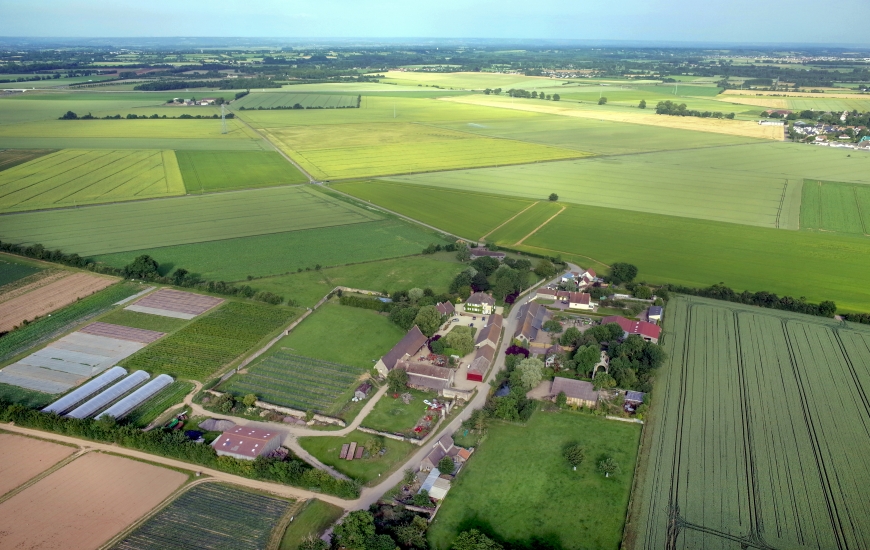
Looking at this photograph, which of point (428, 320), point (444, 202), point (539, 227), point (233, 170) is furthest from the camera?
point (233, 170)

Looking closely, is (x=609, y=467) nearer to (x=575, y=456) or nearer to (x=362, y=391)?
(x=575, y=456)

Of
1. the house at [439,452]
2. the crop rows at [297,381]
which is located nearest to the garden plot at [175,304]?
the crop rows at [297,381]

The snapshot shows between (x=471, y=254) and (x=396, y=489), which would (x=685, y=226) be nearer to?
(x=471, y=254)

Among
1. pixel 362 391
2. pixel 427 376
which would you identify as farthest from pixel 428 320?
pixel 362 391

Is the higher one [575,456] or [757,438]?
[757,438]

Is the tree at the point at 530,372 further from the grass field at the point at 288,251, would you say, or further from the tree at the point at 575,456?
the grass field at the point at 288,251

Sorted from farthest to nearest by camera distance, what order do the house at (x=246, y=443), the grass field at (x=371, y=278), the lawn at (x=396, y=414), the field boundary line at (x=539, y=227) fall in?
the field boundary line at (x=539, y=227), the grass field at (x=371, y=278), the lawn at (x=396, y=414), the house at (x=246, y=443)
